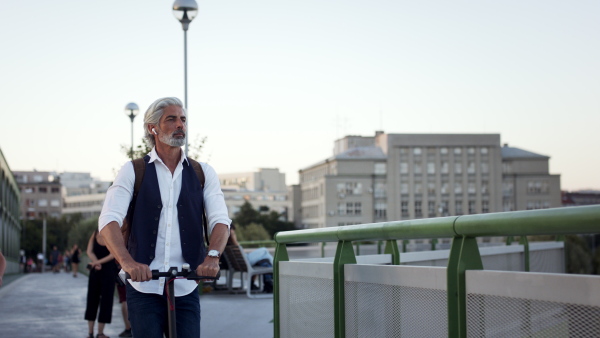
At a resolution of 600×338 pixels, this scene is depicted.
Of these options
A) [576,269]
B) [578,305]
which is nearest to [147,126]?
[578,305]

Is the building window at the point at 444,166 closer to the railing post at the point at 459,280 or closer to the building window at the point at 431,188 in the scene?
the building window at the point at 431,188

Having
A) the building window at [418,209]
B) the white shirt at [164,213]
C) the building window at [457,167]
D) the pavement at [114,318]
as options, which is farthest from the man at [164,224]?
the building window at [457,167]

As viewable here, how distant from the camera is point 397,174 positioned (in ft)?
614

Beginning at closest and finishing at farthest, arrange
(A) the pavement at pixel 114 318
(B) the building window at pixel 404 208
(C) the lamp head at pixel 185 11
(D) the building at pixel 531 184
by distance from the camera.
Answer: (A) the pavement at pixel 114 318 → (C) the lamp head at pixel 185 11 → (B) the building window at pixel 404 208 → (D) the building at pixel 531 184

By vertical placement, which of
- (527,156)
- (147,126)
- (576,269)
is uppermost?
(527,156)

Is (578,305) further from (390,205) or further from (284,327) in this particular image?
(390,205)

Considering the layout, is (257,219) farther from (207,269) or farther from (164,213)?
(207,269)

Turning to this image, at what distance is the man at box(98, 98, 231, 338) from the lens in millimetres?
4359

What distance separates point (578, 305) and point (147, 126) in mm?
2545

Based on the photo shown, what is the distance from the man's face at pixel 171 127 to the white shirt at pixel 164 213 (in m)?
0.11

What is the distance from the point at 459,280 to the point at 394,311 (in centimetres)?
79

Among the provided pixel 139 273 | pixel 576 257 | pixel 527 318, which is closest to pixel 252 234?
pixel 576 257

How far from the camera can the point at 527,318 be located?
3195 millimetres

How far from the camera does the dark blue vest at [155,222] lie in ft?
14.4
